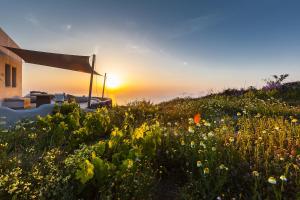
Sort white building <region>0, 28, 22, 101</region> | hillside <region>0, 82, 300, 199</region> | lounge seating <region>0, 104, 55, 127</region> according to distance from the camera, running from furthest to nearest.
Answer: white building <region>0, 28, 22, 101</region>
lounge seating <region>0, 104, 55, 127</region>
hillside <region>0, 82, 300, 199</region>

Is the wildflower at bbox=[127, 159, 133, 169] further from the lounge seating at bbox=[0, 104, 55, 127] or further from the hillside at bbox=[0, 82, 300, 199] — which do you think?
the lounge seating at bbox=[0, 104, 55, 127]

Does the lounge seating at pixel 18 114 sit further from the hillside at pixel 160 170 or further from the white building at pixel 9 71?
the white building at pixel 9 71

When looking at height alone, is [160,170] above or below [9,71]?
below

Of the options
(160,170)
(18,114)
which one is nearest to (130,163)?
(160,170)

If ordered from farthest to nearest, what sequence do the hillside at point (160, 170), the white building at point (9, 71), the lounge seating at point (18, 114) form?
1. the white building at point (9, 71)
2. the lounge seating at point (18, 114)
3. the hillside at point (160, 170)

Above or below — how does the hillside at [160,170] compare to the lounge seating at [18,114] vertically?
above

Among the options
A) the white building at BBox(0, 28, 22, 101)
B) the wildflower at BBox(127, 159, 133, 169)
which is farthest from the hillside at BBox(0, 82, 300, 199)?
the white building at BBox(0, 28, 22, 101)

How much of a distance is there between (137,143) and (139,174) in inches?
32.7

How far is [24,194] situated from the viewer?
345 cm

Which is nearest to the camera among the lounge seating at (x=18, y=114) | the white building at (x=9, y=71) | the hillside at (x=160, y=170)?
the hillside at (x=160, y=170)

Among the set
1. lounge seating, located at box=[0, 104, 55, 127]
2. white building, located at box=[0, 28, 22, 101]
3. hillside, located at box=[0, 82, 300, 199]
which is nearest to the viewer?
hillside, located at box=[0, 82, 300, 199]

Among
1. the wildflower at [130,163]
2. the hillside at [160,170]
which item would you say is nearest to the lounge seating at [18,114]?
the hillside at [160,170]

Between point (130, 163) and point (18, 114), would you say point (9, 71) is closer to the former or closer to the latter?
point (18, 114)

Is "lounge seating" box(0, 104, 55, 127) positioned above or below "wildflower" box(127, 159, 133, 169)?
below
